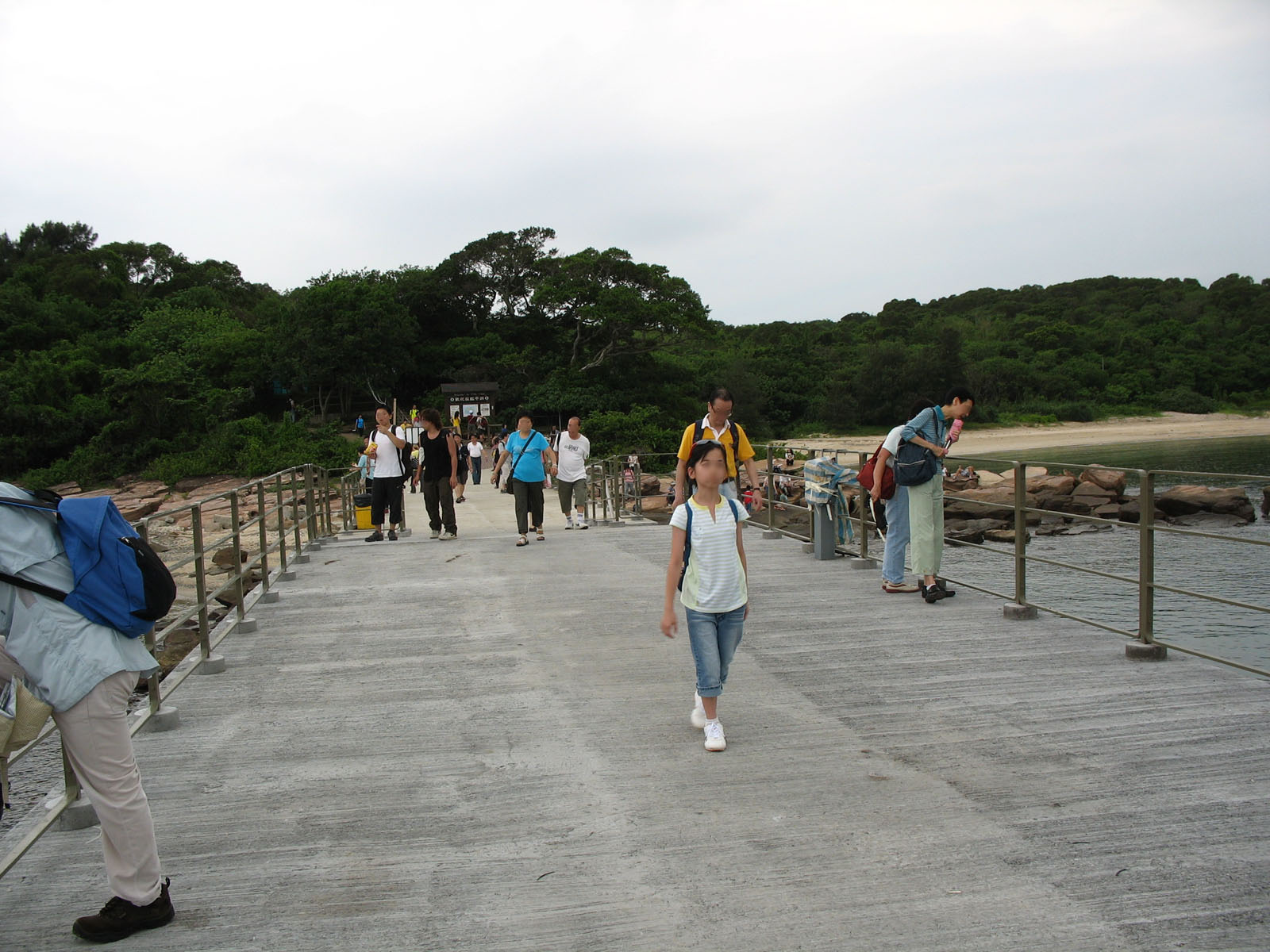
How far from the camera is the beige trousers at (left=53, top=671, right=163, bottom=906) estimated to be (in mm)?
3006

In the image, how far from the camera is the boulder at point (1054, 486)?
2980cm

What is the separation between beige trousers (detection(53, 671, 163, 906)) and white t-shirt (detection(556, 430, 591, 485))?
33.2ft

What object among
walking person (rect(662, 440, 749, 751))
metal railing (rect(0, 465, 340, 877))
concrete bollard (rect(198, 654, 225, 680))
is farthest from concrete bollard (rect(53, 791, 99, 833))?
walking person (rect(662, 440, 749, 751))

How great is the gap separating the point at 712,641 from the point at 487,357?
151 feet

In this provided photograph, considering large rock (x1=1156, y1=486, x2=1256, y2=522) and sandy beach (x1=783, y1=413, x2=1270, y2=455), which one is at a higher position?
sandy beach (x1=783, y1=413, x2=1270, y2=455)

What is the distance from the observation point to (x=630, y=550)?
10789 mm

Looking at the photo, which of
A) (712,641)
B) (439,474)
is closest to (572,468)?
(439,474)

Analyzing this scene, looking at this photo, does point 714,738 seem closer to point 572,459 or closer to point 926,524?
point 926,524

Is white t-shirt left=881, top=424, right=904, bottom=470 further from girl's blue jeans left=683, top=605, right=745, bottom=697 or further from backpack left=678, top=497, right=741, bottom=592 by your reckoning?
girl's blue jeans left=683, top=605, right=745, bottom=697

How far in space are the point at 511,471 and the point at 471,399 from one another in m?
32.6

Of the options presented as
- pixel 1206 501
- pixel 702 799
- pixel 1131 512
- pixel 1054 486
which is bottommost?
pixel 1131 512

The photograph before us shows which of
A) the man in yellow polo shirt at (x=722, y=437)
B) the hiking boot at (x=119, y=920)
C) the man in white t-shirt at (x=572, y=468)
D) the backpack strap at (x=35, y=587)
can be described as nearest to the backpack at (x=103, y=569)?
the backpack strap at (x=35, y=587)

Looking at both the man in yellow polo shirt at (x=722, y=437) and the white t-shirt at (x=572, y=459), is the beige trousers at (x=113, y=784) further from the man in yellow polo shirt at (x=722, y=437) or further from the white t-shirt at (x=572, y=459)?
the white t-shirt at (x=572, y=459)

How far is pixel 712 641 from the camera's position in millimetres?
4602
